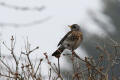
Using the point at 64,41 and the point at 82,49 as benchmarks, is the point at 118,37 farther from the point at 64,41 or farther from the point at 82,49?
the point at 64,41

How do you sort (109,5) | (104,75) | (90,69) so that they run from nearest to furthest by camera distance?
1. (104,75)
2. (90,69)
3. (109,5)

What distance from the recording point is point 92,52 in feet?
121

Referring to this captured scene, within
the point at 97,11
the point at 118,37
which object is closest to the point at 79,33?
the point at 118,37

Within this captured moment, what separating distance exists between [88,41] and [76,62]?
30.9 meters

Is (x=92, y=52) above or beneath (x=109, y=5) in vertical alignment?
beneath

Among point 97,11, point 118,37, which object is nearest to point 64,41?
point 118,37

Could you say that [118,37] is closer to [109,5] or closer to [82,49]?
[82,49]

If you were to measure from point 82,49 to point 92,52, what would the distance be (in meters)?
2.26

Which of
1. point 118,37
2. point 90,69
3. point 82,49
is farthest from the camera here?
point 82,49

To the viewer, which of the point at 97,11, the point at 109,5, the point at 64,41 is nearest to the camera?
the point at 64,41

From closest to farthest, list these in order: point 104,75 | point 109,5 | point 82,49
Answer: point 104,75, point 82,49, point 109,5

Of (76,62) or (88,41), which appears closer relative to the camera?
(76,62)

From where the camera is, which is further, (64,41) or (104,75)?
(64,41)

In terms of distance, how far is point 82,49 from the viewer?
39.2 m
